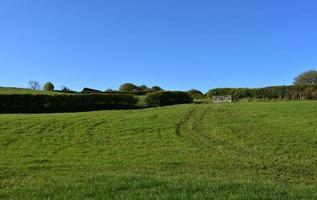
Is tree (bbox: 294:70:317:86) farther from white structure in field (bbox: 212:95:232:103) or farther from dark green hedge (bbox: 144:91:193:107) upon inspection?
dark green hedge (bbox: 144:91:193:107)

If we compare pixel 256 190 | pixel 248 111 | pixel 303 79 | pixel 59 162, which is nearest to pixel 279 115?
pixel 248 111

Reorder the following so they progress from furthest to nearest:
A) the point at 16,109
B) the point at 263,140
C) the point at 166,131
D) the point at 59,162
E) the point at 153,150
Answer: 1. the point at 16,109
2. the point at 166,131
3. the point at 263,140
4. the point at 153,150
5. the point at 59,162

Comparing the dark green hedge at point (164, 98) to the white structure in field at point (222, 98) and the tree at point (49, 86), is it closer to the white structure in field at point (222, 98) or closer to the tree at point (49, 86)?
the white structure in field at point (222, 98)

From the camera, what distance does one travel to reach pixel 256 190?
40.2ft

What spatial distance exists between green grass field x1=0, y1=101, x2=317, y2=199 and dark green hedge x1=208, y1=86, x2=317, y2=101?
25.1 m

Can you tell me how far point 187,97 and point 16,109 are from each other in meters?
24.4

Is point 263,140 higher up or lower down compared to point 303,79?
lower down

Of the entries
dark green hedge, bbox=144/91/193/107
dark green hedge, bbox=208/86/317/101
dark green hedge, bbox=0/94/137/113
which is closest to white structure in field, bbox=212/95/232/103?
dark green hedge, bbox=208/86/317/101

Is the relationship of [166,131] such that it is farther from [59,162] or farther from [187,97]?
[187,97]

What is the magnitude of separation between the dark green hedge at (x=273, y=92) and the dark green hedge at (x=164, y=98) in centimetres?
834

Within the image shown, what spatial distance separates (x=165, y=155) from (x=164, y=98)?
44.6m

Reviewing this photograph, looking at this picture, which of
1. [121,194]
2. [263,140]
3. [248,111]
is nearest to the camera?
[121,194]

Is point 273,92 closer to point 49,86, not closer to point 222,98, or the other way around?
point 222,98

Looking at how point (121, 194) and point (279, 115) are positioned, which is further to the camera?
point (279, 115)
